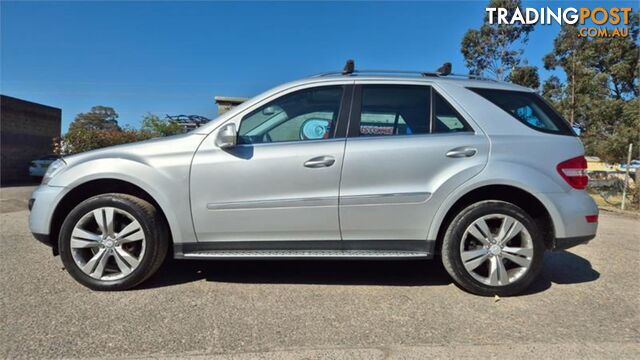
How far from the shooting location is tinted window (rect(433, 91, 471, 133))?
3340 mm

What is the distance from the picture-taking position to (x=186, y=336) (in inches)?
101

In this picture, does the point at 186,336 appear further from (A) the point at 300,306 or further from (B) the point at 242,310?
(A) the point at 300,306

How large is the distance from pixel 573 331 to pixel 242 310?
2.27 metres

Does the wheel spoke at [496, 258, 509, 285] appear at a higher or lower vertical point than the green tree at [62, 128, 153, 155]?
lower

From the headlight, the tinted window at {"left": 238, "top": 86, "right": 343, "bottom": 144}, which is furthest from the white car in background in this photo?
the tinted window at {"left": 238, "top": 86, "right": 343, "bottom": 144}

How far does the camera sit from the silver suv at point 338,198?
3201 millimetres

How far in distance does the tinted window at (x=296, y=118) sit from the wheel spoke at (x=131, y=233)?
1081mm

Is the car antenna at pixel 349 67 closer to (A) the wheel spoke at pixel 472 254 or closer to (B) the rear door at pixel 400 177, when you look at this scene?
(B) the rear door at pixel 400 177

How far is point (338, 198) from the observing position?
3193mm

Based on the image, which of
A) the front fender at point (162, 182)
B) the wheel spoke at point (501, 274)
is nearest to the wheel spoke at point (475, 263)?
the wheel spoke at point (501, 274)

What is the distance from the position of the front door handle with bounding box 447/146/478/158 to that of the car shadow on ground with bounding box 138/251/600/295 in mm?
1168

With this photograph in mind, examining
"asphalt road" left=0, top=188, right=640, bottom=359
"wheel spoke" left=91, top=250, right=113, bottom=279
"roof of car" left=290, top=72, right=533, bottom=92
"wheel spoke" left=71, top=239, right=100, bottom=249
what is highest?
"roof of car" left=290, top=72, right=533, bottom=92

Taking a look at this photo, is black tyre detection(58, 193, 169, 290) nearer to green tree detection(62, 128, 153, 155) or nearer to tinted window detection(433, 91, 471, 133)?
tinted window detection(433, 91, 471, 133)

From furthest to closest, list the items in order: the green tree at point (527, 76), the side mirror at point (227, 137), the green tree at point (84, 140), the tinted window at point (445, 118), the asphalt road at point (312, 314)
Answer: the green tree at point (527, 76), the green tree at point (84, 140), the tinted window at point (445, 118), the side mirror at point (227, 137), the asphalt road at point (312, 314)
